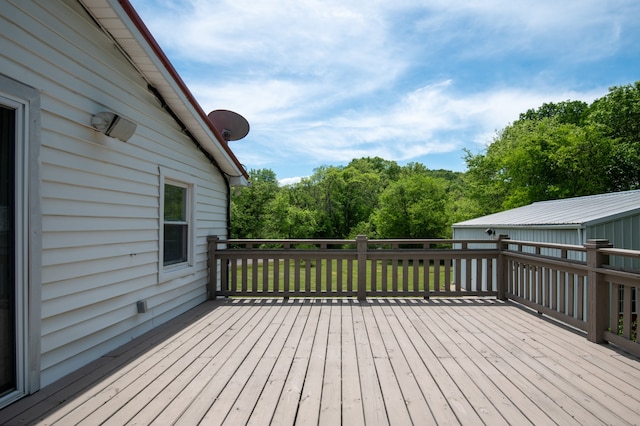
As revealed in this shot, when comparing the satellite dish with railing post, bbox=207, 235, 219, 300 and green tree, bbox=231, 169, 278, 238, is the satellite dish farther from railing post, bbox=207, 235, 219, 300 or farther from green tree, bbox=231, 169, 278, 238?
green tree, bbox=231, 169, 278, 238

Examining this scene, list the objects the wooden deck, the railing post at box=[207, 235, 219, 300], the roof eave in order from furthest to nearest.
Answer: the railing post at box=[207, 235, 219, 300] < the roof eave < the wooden deck

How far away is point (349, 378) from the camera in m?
2.45

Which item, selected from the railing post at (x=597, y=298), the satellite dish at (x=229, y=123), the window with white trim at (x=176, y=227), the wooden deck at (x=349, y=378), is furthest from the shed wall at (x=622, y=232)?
the window with white trim at (x=176, y=227)

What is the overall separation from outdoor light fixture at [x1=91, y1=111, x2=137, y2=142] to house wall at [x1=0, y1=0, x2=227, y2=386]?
7 cm

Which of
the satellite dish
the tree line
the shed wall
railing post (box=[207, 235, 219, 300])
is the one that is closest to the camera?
railing post (box=[207, 235, 219, 300])

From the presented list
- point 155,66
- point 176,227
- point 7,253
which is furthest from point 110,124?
point 176,227

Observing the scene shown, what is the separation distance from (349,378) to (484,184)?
24207 mm

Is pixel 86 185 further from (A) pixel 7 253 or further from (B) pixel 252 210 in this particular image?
(B) pixel 252 210

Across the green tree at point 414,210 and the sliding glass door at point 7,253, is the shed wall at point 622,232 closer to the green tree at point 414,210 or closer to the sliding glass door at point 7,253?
the sliding glass door at point 7,253

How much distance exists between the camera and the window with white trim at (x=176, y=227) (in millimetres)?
4047

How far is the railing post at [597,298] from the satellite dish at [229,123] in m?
5.32

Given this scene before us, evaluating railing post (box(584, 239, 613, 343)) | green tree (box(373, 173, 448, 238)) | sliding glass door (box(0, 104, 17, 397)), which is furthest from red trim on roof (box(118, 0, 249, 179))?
green tree (box(373, 173, 448, 238))

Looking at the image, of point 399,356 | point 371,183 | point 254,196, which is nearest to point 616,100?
point 371,183

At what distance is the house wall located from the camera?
90.7 inches
